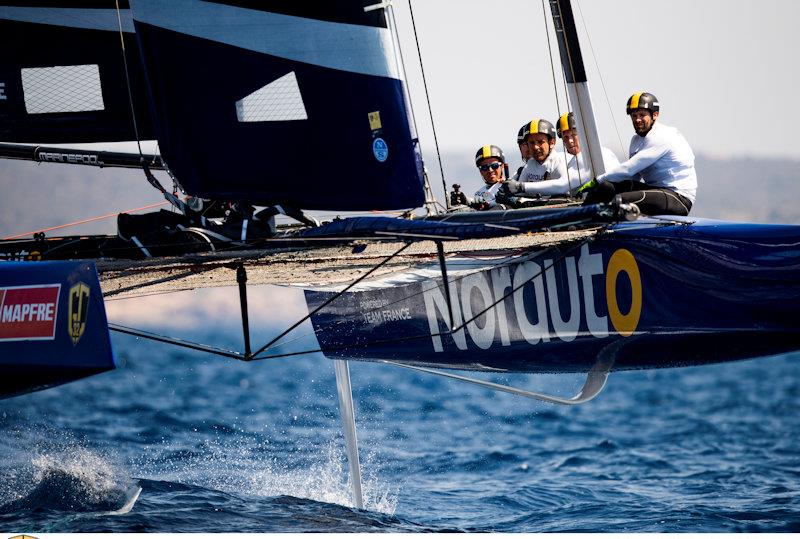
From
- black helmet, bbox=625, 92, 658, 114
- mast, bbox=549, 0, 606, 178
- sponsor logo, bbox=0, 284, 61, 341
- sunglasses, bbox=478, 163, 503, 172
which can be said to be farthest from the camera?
sunglasses, bbox=478, 163, 503, 172

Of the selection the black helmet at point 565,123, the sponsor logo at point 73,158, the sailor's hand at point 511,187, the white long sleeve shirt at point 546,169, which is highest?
the sponsor logo at point 73,158

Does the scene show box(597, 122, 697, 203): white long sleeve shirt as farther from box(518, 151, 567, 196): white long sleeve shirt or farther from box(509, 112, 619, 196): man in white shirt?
box(518, 151, 567, 196): white long sleeve shirt

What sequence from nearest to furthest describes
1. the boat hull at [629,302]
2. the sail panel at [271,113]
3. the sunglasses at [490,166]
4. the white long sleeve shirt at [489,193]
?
the boat hull at [629,302] < the sail panel at [271,113] < the white long sleeve shirt at [489,193] < the sunglasses at [490,166]

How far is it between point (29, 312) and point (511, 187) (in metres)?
2.25

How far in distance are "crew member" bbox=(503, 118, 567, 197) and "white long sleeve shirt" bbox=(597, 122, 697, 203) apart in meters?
0.89

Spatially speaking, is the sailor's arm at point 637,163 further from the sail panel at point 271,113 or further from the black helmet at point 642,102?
the sail panel at point 271,113

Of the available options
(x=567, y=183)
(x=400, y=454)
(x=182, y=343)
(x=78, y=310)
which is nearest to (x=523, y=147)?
(x=567, y=183)

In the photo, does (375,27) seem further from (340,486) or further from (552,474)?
(552,474)

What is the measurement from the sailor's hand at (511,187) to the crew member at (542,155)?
47 cm

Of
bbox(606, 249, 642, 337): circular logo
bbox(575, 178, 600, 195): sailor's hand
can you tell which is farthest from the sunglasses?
bbox(606, 249, 642, 337): circular logo

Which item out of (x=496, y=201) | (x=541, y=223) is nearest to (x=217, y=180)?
(x=496, y=201)

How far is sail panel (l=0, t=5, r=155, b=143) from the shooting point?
7.05 m

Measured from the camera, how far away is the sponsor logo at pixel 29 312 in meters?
5.33

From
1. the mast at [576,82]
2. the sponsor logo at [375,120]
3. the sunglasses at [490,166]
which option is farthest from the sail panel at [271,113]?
the sunglasses at [490,166]
